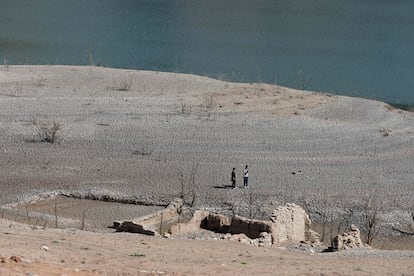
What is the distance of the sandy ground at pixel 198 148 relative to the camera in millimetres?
30406

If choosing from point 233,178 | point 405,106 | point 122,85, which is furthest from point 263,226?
point 405,106

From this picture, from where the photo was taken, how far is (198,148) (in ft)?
117

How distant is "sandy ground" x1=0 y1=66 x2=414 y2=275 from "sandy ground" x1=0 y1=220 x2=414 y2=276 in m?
0.19

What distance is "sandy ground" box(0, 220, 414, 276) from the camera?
1545 cm

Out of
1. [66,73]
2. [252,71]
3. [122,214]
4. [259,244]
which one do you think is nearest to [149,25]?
[252,71]

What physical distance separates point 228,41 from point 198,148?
109 feet

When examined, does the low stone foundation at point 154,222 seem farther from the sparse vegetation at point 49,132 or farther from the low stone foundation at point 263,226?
the sparse vegetation at point 49,132

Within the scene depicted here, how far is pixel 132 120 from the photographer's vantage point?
38.9 meters

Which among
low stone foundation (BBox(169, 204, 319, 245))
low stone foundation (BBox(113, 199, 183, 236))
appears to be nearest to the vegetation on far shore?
low stone foundation (BBox(113, 199, 183, 236))

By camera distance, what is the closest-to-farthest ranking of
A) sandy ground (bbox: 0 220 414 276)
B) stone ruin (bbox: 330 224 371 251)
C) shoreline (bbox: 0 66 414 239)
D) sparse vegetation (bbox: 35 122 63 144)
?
sandy ground (bbox: 0 220 414 276) → stone ruin (bbox: 330 224 371 251) → shoreline (bbox: 0 66 414 239) → sparse vegetation (bbox: 35 122 63 144)

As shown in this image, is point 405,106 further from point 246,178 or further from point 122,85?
point 246,178

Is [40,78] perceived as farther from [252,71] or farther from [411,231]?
[411,231]

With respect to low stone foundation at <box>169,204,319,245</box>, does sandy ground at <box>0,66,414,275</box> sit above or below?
above

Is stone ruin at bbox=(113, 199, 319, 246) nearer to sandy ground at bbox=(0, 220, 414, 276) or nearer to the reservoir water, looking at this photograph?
A: sandy ground at bbox=(0, 220, 414, 276)
